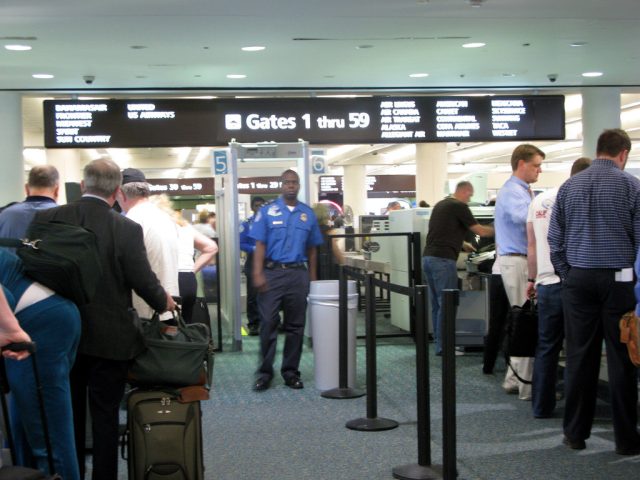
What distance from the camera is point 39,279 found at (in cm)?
344

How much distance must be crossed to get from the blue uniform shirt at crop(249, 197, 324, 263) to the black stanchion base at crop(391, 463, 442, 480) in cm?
267

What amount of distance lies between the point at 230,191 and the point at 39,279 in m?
5.60

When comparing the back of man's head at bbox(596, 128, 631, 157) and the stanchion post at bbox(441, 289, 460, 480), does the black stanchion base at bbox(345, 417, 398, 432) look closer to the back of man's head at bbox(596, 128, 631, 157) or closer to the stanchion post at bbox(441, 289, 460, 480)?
the stanchion post at bbox(441, 289, 460, 480)

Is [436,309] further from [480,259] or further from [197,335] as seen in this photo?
[197,335]

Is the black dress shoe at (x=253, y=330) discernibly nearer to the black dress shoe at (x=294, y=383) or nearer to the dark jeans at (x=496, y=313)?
the black dress shoe at (x=294, y=383)

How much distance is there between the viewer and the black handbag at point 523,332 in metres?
5.93

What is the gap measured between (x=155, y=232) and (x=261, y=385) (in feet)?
7.29

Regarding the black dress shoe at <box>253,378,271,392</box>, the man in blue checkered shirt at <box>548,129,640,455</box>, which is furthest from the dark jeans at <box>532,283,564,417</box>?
the black dress shoe at <box>253,378,271,392</box>

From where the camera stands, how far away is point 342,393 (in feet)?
21.9

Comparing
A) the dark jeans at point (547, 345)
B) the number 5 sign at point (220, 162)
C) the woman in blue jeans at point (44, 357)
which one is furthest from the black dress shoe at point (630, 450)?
the number 5 sign at point (220, 162)

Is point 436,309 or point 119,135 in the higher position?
point 119,135

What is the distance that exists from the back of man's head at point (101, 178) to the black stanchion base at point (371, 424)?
7.97 ft

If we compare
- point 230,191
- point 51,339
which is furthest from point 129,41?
point 51,339

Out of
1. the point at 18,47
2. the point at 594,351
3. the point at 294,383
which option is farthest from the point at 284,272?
the point at 18,47
